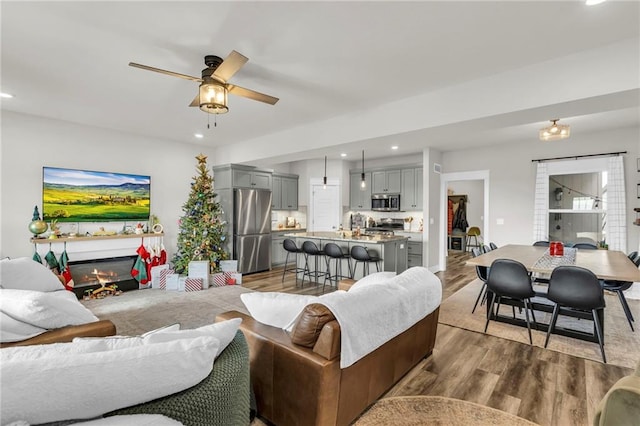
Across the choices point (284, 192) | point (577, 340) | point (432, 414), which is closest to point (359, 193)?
point (284, 192)

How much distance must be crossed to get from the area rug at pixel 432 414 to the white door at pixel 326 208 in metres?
6.12

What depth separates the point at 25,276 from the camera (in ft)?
10.2

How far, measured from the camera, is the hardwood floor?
2.19 meters

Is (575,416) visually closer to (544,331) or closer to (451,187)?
(544,331)

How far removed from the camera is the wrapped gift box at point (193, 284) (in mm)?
5188

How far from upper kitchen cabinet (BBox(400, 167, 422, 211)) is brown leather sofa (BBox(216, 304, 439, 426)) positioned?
549cm

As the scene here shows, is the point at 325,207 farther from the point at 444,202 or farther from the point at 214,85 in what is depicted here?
the point at 214,85

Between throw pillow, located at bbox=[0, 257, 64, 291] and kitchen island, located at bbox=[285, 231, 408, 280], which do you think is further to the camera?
kitchen island, located at bbox=[285, 231, 408, 280]

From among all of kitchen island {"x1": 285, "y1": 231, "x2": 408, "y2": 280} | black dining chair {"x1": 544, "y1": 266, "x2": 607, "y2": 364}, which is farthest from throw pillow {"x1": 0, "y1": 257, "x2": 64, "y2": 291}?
black dining chair {"x1": 544, "y1": 266, "x2": 607, "y2": 364}

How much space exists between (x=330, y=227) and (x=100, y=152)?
5297 millimetres

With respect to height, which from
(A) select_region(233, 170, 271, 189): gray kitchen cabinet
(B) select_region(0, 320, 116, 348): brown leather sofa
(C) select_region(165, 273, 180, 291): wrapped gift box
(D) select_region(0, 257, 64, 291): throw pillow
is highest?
(A) select_region(233, 170, 271, 189): gray kitchen cabinet

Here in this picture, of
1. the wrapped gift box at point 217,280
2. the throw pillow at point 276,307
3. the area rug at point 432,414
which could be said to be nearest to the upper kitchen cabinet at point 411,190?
the wrapped gift box at point 217,280

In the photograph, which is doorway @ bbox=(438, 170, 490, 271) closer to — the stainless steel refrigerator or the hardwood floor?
the hardwood floor

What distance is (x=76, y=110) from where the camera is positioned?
4293mm
